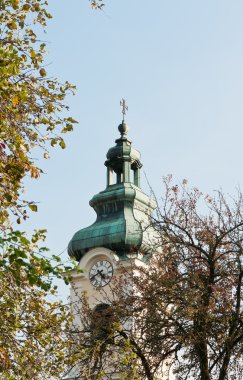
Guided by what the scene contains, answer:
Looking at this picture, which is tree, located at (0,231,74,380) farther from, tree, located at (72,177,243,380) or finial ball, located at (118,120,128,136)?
finial ball, located at (118,120,128,136)

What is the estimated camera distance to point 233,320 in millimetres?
15586

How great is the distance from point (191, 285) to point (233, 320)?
1090mm

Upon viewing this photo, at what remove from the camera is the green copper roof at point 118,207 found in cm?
3431

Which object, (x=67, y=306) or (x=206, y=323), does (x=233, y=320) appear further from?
(x=67, y=306)

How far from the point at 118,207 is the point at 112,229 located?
1967 millimetres

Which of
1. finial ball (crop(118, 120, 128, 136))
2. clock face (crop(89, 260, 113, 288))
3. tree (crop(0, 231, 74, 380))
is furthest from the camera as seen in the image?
finial ball (crop(118, 120, 128, 136))

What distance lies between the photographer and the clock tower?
111 ft

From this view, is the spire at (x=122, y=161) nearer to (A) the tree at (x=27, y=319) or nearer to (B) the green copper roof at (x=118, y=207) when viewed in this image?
(B) the green copper roof at (x=118, y=207)

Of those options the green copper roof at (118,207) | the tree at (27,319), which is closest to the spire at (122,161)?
the green copper roof at (118,207)

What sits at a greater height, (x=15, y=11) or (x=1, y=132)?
(x=15, y=11)

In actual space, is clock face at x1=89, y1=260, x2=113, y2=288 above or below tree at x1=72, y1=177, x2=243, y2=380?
above

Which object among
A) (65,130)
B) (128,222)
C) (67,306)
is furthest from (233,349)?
(128,222)

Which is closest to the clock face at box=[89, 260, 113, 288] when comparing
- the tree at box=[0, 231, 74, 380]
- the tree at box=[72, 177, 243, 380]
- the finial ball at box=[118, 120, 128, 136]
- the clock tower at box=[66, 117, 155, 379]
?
the clock tower at box=[66, 117, 155, 379]

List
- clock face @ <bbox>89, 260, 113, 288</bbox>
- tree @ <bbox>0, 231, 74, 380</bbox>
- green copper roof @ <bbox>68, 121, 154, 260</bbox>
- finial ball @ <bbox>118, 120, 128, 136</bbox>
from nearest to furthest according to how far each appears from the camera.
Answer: tree @ <bbox>0, 231, 74, 380</bbox>, clock face @ <bbox>89, 260, 113, 288</bbox>, green copper roof @ <bbox>68, 121, 154, 260</bbox>, finial ball @ <bbox>118, 120, 128, 136</bbox>
